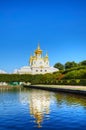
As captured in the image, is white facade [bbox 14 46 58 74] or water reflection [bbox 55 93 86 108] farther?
white facade [bbox 14 46 58 74]

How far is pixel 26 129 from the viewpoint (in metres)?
11.3

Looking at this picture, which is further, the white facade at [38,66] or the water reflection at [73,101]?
the white facade at [38,66]

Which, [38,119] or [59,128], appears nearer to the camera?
[59,128]

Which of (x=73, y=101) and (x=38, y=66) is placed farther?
(x=38, y=66)

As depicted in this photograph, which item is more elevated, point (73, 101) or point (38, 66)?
point (38, 66)

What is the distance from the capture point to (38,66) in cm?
11606

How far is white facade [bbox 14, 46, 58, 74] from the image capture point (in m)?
116

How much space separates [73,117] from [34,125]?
7.71ft

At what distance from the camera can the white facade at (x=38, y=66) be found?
116 meters

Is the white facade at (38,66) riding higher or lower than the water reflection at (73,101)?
higher

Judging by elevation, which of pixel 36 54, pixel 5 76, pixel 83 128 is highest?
pixel 36 54

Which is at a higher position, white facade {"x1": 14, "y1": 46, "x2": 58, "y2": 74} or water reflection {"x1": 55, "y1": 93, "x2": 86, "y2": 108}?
white facade {"x1": 14, "y1": 46, "x2": 58, "y2": 74}

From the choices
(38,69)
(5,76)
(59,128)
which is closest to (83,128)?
(59,128)

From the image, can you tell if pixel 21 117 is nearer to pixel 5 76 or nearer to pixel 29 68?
pixel 5 76
